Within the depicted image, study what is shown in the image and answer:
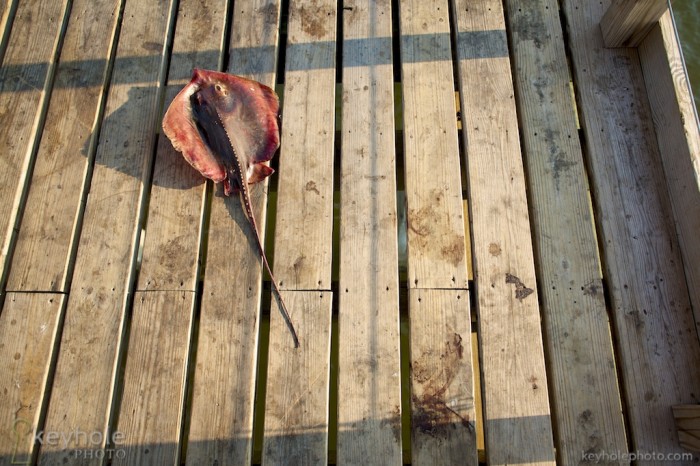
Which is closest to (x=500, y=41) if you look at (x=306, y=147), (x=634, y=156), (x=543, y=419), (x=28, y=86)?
(x=634, y=156)

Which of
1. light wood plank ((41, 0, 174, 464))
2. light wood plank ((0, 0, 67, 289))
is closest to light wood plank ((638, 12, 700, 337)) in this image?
light wood plank ((41, 0, 174, 464))

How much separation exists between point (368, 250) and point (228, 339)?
2.39ft

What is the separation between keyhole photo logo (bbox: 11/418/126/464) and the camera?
231 cm

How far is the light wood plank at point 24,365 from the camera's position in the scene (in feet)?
7.66

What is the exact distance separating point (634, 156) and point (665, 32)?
25.8 inches

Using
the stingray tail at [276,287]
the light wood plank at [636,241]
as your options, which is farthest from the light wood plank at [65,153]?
the light wood plank at [636,241]

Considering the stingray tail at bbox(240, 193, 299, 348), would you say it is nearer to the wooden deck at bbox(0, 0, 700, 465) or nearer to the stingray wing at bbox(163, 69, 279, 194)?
the wooden deck at bbox(0, 0, 700, 465)

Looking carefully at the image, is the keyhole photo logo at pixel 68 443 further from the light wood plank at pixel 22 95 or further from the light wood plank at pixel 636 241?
the light wood plank at pixel 636 241

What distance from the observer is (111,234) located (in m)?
2.66

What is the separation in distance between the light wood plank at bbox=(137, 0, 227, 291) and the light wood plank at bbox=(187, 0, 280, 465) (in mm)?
89

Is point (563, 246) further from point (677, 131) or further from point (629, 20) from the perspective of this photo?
point (629, 20)

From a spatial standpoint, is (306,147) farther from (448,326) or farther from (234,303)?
(448,326)

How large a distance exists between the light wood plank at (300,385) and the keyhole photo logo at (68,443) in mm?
626

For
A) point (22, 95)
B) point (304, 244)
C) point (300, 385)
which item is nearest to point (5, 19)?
point (22, 95)
